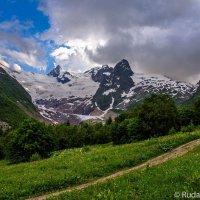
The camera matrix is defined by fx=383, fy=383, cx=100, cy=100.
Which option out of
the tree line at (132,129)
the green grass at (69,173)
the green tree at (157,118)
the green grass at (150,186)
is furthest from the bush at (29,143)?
the green grass at (150,186)

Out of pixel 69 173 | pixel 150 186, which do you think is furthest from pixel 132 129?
pixel 150 186

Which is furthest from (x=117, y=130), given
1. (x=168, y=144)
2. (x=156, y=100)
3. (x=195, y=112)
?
(x=168, y=144)

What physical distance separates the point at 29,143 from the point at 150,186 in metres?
61.9

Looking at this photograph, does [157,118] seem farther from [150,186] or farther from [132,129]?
[150,186]

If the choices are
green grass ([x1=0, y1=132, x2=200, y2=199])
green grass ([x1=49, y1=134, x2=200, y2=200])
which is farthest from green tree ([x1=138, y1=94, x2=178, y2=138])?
green grass ([x1=49, y1=134, x2=200, y2=200])

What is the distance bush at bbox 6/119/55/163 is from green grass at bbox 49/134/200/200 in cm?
5515

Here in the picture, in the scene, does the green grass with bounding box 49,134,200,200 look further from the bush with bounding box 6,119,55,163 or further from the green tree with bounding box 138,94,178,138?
the green tree with bounding box 138,94,178,138

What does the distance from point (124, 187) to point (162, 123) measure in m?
68.0

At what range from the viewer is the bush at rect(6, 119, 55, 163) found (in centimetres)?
8181

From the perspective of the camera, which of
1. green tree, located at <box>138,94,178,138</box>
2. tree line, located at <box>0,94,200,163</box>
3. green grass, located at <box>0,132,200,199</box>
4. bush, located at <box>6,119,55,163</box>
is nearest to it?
Answer: green grass, located at <box>0,132,200,199</box>

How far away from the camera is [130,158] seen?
144 feet

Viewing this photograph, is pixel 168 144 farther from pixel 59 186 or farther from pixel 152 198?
pixel 152 198

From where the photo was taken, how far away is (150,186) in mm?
23594

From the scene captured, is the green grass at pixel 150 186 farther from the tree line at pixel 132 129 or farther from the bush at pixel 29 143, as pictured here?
the bush at pixel 29 143
